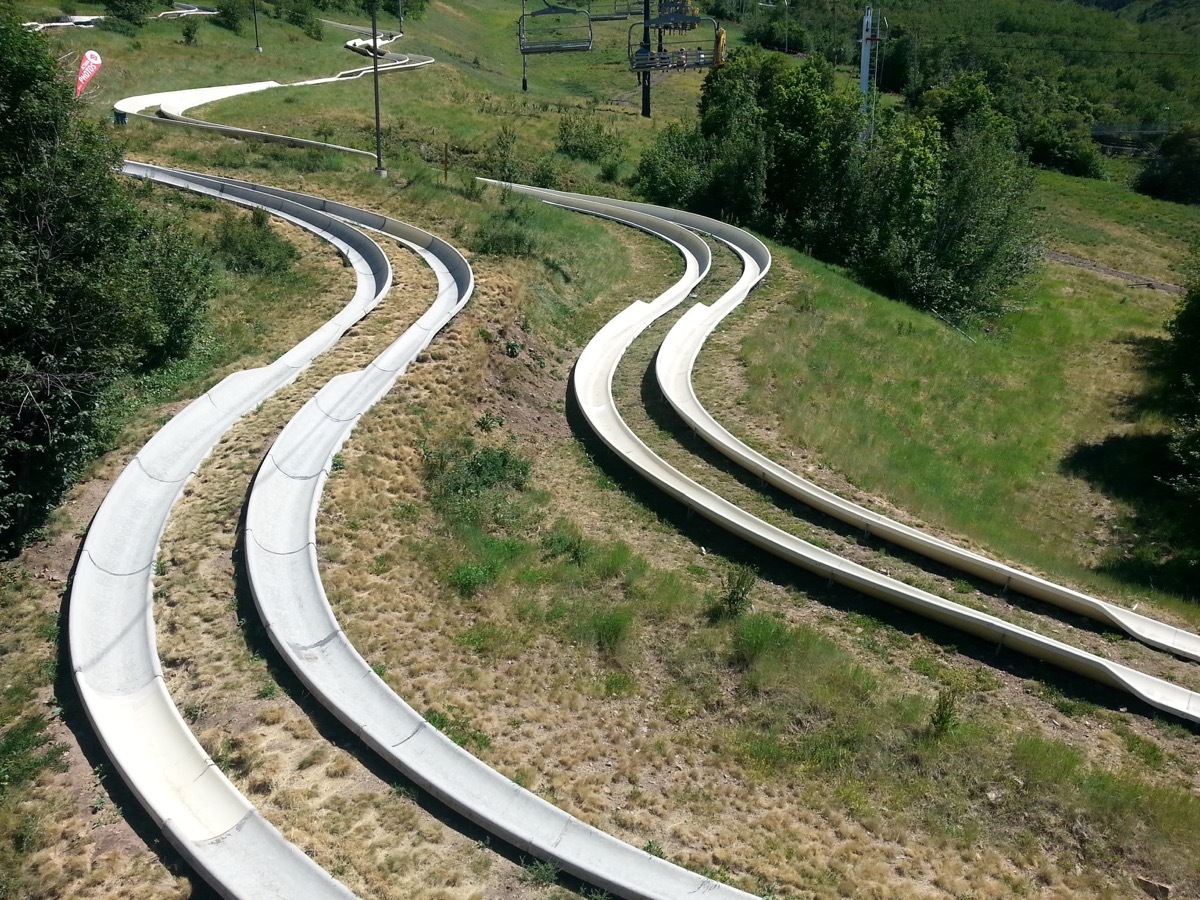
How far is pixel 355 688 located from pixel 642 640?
4.56m

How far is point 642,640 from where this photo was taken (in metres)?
13.7

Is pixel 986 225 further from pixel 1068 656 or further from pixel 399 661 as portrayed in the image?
pixel 399 661

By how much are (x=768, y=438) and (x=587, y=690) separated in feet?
33.4

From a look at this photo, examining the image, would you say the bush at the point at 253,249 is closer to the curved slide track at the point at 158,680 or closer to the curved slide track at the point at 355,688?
the curved slide track at the point at 158,680

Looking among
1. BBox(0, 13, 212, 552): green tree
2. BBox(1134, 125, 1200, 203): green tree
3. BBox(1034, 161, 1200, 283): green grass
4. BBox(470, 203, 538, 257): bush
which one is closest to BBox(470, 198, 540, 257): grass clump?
BBox(470, 203, 538, 257): bush

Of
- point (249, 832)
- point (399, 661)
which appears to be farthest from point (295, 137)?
point (249, 832)

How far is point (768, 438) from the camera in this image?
20.8 m

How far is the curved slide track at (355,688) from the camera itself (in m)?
9.45

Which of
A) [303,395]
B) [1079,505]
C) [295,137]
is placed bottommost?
[1079,505]

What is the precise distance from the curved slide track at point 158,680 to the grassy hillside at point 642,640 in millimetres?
321

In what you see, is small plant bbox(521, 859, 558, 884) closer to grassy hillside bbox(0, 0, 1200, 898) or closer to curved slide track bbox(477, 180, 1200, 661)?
grassy hillside bbox(0, 0, 1200, 898)

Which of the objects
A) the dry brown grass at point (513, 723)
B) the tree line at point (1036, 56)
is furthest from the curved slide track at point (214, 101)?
the tree line at point (1036, 56)

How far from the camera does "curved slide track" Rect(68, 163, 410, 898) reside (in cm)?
912

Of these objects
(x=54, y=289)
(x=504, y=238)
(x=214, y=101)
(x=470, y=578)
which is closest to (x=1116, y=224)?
(x=504, y=238)
